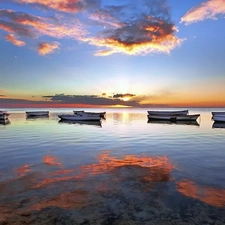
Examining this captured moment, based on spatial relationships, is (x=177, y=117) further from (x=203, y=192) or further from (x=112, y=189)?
(x=112, y=189)

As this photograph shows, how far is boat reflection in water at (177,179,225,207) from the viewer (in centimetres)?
779

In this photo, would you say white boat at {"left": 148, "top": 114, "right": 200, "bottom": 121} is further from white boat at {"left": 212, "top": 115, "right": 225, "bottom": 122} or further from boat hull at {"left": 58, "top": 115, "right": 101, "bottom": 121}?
boat hull at {"left": 58, "top": 115, "right": 101, "bottom": 121}

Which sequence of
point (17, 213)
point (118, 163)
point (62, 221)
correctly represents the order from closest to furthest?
point (62, 221)
point (17, 213)
point (118, 163)

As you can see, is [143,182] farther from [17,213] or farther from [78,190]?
[17,213]

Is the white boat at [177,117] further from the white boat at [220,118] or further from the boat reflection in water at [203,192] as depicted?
the boat reflection in water at [203,192]

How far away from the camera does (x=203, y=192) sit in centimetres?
862

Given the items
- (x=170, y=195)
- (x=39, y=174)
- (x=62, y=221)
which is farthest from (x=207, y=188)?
(x=39, y=174)

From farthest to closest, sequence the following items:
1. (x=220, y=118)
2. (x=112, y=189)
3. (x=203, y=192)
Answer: (x=220, y=118) < (x=112, y=189) < (x=203, y=192)

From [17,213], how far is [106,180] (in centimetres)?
439

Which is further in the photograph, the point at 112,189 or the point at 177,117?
the point at 177,117

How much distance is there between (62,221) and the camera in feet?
20.8

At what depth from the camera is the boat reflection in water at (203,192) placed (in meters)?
7.79

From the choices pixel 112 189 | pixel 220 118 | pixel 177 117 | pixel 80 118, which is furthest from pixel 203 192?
pixel 177 117

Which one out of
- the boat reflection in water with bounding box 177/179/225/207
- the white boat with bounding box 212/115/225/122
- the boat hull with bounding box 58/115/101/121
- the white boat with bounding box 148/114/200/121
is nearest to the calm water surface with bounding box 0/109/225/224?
the boat reflection in water with bounding box 177/179/225/207
